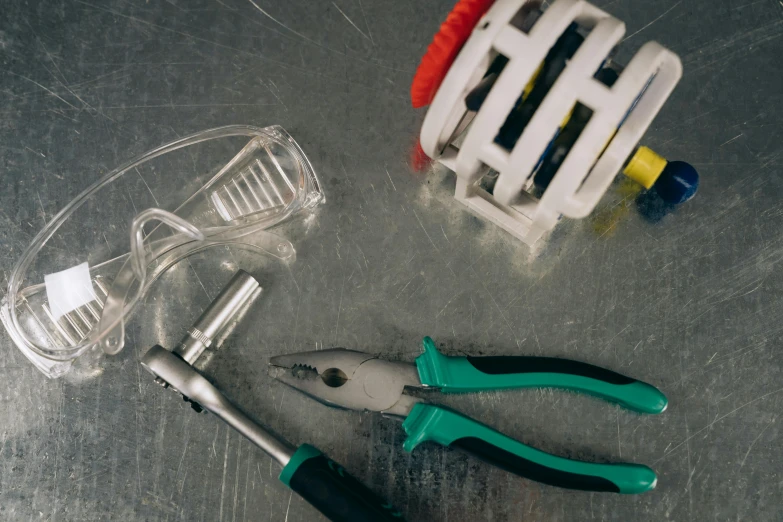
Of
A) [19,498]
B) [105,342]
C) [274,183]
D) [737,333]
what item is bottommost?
[19,498]

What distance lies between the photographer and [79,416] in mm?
823

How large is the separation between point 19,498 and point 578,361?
28.5 inches

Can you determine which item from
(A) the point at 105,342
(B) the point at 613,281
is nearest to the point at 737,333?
(B) the point at 613,281

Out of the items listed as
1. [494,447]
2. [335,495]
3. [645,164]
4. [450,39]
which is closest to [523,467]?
[494,447]

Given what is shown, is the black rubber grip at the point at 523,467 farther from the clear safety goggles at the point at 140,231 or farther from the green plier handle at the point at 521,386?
the clear safety goggles at the point at 140,231

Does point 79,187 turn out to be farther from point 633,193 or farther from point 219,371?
point 633,193

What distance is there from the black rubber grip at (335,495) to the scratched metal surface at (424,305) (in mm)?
59

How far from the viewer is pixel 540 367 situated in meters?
0.74

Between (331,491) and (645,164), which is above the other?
(645,164)

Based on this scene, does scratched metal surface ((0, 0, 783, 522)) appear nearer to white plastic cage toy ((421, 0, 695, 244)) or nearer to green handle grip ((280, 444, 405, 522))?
green handle grip ((280, 444, 405, 522))

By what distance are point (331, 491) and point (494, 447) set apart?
0.19m

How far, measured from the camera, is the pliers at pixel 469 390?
2.34ft

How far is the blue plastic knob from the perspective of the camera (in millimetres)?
766

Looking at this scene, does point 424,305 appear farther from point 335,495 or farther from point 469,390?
point 335,495
